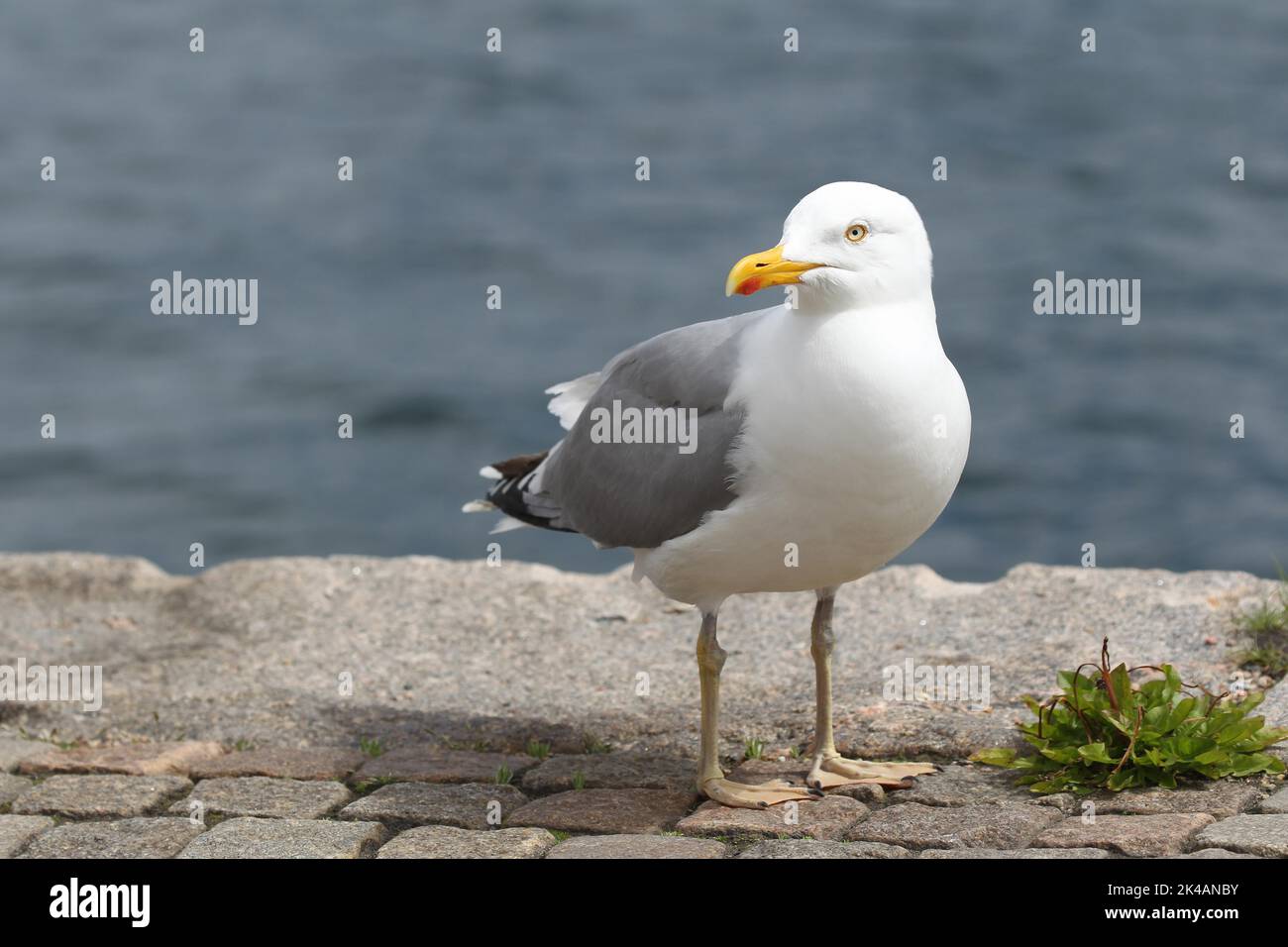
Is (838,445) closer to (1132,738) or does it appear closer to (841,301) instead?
(841,301)

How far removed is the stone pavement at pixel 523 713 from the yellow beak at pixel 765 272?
5.15 ft

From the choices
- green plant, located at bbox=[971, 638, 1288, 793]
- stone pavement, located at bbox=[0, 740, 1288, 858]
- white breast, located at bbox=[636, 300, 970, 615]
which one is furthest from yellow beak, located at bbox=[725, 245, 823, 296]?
stone pavement, located at bbox=[0, 740, 1288, 858]

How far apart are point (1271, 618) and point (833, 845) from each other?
2234 millimetres

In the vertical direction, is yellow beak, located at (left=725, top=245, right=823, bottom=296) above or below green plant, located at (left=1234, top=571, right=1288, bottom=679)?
above

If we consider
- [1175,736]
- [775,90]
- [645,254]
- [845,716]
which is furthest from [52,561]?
[775,90]

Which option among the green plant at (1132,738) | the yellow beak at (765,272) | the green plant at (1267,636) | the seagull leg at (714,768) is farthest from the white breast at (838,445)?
the green plant at (1267,636)

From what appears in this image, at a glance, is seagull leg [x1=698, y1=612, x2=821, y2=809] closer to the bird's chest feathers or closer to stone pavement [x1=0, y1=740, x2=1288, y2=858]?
stone pavement [x1=0, y1=740, x2=1288, y2=858]

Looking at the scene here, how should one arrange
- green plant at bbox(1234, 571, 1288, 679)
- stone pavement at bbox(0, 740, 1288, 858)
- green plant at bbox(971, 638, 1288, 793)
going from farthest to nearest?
green plant at bbox(1234, 571, 1288, 679), green plant at bbox(971, 638, 1288, 793), stone pavement at bbox(0, 740, 1288, 858)

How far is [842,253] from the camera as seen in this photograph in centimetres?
496

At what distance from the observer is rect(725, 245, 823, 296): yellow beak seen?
4867 mm

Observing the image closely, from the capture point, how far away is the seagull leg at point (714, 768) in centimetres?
528

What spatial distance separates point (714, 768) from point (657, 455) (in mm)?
1019

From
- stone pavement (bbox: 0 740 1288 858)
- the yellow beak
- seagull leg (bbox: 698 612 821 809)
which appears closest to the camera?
stone pavement (bbox: 0 740 1288 858)

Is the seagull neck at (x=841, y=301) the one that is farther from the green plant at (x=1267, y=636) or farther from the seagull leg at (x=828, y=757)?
the green plant at (x=1267, y=636)
